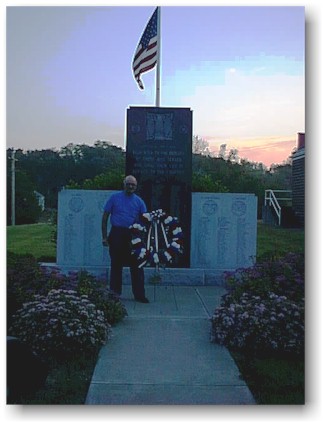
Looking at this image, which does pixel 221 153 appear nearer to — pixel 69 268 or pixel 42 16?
pixel 69 268

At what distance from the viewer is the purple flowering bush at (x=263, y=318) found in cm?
538

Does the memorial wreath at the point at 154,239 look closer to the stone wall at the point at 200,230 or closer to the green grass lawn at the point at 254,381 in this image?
the stone wall at the point at 200,230

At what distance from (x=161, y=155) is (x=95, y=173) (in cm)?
285

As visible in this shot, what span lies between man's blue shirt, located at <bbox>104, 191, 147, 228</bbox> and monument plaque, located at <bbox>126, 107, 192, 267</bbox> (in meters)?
1.53

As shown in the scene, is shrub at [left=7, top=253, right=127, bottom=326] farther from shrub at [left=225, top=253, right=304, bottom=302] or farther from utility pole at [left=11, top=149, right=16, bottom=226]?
shrub at [left=225, top=253, right=304, bottom=302]

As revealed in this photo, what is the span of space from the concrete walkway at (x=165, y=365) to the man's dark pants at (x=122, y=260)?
0.53 metres

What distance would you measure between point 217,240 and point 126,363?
162 inches

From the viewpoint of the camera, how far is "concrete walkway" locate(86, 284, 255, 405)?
4582 millimetres

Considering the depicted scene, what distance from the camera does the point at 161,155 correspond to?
351 inches

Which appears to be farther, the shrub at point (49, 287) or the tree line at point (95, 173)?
the tree line at point (95, 173)

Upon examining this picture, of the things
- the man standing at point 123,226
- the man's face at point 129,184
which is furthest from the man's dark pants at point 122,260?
the man's face at point 129,184

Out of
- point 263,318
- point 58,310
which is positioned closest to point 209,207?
point 263,318

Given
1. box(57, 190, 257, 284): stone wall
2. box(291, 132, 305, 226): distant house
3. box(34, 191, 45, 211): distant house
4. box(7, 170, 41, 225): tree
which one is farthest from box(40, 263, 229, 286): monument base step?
box(291, 132, 305, 226): distant house
